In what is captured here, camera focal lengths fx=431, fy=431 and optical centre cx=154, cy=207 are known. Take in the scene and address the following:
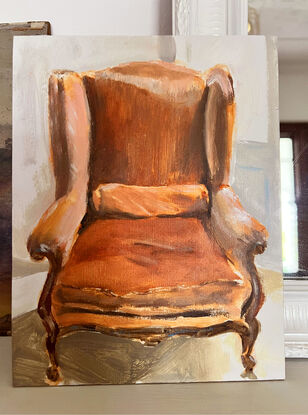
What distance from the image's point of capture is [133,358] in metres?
0.95

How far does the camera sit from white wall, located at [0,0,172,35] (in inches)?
49.0

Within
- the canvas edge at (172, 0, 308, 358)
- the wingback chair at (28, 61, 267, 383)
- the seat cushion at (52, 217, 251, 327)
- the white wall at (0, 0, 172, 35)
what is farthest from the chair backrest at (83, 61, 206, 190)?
the white wall at (0, 0, 172, 35)

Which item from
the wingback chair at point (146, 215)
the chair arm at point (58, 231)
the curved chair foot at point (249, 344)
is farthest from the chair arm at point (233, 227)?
the chair arm at point (58, 231)

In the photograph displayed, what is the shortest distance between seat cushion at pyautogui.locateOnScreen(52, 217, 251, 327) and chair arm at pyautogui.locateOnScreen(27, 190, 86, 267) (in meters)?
0.02

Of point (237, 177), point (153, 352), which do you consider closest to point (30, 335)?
point (153, 352)

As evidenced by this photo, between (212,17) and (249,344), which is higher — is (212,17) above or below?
above

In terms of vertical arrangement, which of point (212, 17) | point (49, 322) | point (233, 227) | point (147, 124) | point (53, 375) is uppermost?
point (212, 17)

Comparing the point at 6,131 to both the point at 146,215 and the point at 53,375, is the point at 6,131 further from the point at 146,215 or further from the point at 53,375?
the point at 53,375

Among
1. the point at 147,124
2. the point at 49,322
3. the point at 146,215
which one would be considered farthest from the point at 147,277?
the point at 147,124

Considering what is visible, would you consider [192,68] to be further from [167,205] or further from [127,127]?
[167,205]

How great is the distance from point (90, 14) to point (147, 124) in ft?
1.60

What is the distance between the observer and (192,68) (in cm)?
99

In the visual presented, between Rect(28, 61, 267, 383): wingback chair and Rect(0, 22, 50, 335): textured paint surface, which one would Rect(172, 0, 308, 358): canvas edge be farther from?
Rect(0, 22, 50, 335): textured paint surface

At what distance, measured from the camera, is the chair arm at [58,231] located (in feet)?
3.16
